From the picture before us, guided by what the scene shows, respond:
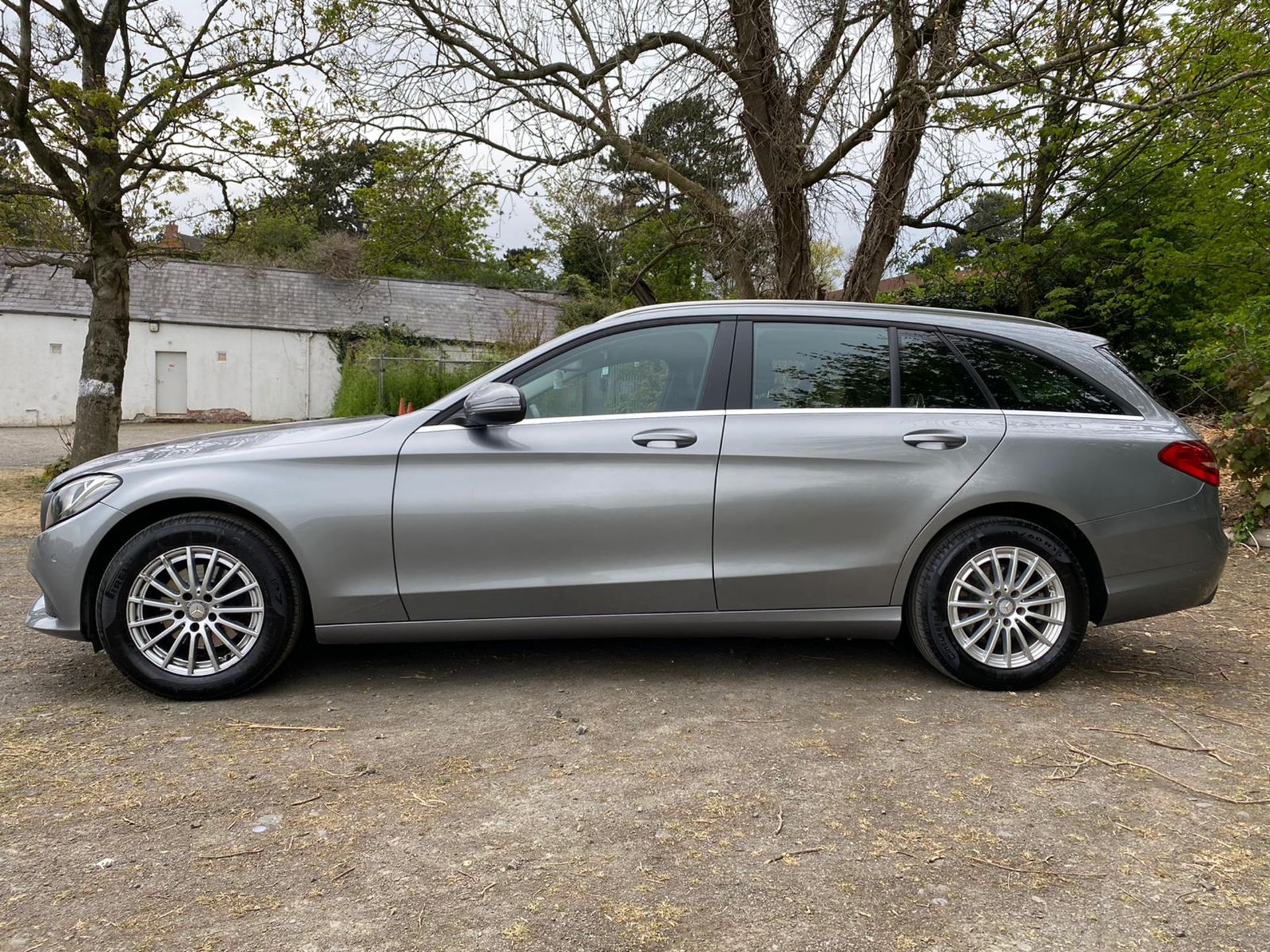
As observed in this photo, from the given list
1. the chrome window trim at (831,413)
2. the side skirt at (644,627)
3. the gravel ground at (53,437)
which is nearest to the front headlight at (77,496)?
the side skirt at (644,627)

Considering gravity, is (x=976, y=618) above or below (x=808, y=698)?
above

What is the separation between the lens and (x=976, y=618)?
3.84 m

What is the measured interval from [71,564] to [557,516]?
198cm

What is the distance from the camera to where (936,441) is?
3.89m

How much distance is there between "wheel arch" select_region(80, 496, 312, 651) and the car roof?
1.71 m

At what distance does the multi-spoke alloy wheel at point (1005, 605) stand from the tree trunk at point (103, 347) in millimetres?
10539

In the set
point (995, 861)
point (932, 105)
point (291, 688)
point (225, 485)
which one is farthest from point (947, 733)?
point (932, 105)

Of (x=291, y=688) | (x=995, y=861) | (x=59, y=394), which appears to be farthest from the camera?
(x=59, y=394)

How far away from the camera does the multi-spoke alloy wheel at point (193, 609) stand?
363cm

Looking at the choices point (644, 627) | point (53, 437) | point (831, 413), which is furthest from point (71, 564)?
point (53, 437)

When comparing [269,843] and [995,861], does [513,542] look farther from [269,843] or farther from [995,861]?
[995,861]

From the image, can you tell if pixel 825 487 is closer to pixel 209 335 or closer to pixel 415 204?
pixel 415 204

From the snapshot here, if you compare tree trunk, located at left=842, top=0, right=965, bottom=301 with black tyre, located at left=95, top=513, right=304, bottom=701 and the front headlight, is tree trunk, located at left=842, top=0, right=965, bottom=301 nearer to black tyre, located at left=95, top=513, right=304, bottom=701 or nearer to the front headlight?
black tyre, located at left=95, top=513, right=304, bottom=701

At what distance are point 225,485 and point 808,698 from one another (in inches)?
102
